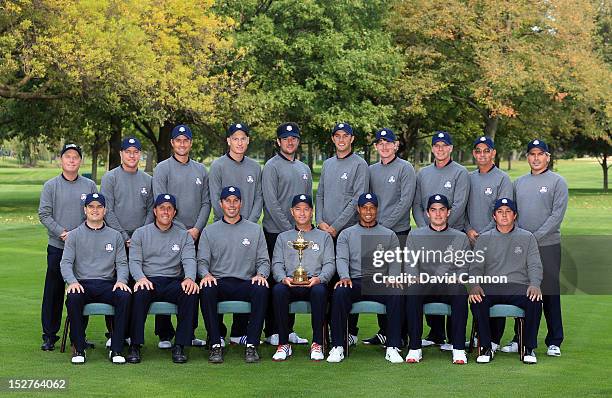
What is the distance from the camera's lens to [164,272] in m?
9.45

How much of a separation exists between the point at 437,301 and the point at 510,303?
66 cm

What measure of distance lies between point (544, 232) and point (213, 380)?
3.39 m

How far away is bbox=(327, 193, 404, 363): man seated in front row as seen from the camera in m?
9.18

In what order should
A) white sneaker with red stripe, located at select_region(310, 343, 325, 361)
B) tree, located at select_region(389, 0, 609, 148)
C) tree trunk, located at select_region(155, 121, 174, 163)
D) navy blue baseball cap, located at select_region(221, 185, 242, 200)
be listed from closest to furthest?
white sneaker with red stripe, located at select_region(310, 343, 325, 361) < navy blue baseball cap, located at select_region(221, 185, 242, 200) < tree trunk, located at select_region(155, 121, 174, 163) < tree, located at select_region(389, 0, 609, 148)

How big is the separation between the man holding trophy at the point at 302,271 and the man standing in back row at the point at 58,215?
1.95 m

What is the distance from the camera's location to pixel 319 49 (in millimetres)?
41000

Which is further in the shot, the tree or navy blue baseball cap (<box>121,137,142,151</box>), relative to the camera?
the tree

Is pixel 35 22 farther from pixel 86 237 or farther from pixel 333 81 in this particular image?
pixel 86 237

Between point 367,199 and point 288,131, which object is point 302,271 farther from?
point 288,131

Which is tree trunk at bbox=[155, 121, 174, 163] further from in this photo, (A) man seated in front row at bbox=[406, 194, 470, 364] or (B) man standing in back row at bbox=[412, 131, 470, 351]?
(A) man seated in front row at bbox=[406, 194, 470, 364]

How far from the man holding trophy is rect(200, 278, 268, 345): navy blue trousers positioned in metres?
0.18

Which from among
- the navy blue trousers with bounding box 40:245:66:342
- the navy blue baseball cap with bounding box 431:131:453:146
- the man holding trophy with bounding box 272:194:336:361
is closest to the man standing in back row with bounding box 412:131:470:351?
the navy blue baseball cap with bounding box 431:131:453:146

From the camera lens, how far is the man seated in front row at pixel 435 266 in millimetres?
9242

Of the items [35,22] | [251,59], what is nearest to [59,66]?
[35,22]
